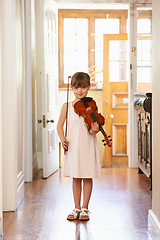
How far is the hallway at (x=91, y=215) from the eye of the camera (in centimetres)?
302

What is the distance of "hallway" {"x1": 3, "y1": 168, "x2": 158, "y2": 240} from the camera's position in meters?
3.02

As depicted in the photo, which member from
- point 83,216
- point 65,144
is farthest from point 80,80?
point 83,216

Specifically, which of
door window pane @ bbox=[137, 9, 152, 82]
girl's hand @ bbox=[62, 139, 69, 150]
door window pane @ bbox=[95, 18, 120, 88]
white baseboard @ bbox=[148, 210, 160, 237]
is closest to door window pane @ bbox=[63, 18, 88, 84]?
door window pane @ bbox=[95, 18, 120, 88]

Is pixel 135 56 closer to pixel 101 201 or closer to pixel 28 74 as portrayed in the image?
pixel 28 74

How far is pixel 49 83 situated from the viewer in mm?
5336

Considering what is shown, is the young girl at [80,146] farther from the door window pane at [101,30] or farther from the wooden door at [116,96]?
the door window pane at [101,30]

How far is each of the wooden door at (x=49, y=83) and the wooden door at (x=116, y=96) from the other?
1.48m

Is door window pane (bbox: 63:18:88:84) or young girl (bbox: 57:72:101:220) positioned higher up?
door window pane (bbox: 63:18:88:84)

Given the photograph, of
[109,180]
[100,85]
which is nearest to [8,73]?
[109,180]

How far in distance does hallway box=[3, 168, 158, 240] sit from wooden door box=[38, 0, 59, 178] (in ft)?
Result: 1.36

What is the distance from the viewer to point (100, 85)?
23.9ft

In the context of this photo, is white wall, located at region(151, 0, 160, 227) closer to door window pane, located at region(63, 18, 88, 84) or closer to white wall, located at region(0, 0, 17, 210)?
white wall, located at region(0, 0, 17, 210)

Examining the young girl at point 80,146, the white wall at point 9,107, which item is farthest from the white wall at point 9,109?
the young girl at point 80,146

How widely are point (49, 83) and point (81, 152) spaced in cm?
219
